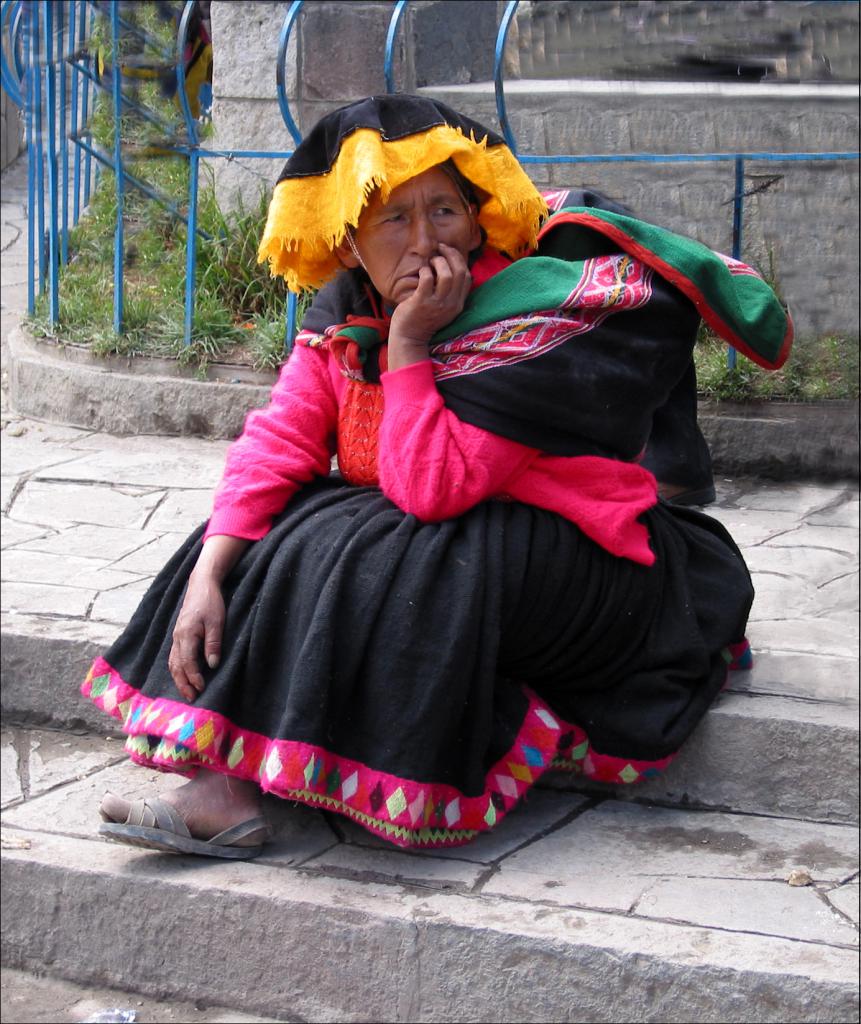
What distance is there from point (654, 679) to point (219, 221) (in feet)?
10.8

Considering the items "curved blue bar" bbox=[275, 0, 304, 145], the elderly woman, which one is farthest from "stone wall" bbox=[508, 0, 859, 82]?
the elderly woman

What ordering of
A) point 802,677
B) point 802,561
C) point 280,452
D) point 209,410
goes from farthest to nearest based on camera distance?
point 209,410 → point 802,561 → point 802,677 → point 280,452

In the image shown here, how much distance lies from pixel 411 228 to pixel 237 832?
3.74 ft

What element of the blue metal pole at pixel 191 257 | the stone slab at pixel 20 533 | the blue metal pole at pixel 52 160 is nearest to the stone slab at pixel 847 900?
the stone slab at pixel 20 533

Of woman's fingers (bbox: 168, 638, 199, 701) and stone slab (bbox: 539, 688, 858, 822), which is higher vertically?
woman's fingers (bbox: 168, 638, 199, 701)

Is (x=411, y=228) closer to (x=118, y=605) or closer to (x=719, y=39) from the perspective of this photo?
(x=118, y=605)

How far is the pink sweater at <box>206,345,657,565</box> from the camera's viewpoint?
2.41 meters

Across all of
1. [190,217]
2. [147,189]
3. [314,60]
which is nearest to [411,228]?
[190,217]

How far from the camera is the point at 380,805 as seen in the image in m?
2.38

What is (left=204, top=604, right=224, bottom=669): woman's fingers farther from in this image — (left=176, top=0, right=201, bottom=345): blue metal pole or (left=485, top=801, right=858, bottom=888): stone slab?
(left=176, top=0, right=201, bottom=345): blue metal pole

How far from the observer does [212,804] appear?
2514 millimetres

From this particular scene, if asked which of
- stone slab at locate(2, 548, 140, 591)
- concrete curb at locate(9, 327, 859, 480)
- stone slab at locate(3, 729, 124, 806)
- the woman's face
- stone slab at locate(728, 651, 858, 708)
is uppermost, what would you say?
the woman's face

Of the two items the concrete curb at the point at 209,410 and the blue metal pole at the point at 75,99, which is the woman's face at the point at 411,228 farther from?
the blue metal pole at the point at 75,99

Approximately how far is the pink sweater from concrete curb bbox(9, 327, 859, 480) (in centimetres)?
176
